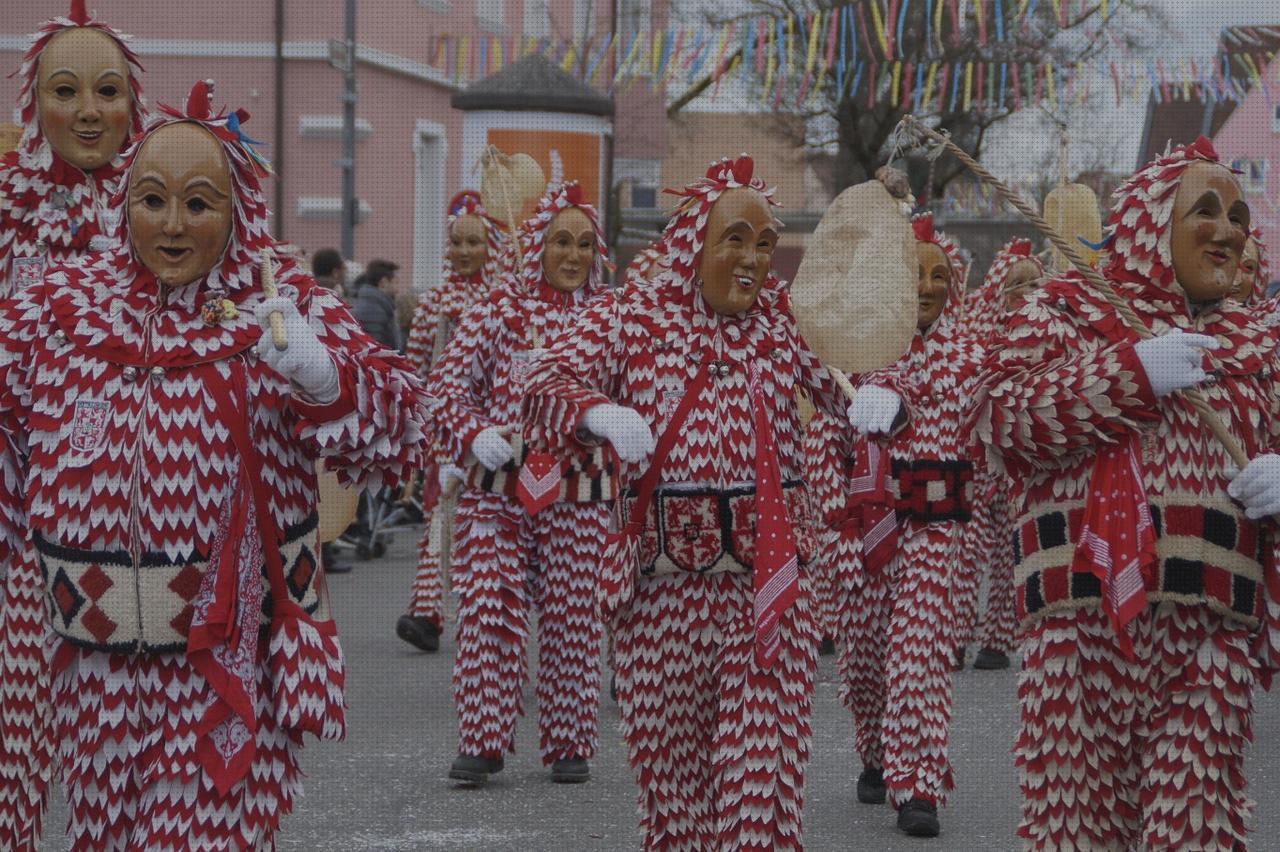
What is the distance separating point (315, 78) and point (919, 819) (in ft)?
66.4

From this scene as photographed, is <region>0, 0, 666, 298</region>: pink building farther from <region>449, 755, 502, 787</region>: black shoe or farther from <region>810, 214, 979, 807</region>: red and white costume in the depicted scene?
<region>449, 755, 502, 787</region>: black shoe

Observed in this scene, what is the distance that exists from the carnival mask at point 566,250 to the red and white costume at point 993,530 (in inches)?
96.1

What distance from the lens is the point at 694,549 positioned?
16.5 ft

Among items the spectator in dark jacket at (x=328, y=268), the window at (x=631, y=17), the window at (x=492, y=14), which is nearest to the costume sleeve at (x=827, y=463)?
the spectator in dark jacket at (x=328, y=268)

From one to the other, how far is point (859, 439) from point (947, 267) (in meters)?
1.06

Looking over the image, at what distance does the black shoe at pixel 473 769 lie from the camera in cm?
730

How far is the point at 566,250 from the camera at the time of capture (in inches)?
304

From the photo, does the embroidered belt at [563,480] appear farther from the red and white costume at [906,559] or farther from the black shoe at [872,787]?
the black shoe at [872,787]

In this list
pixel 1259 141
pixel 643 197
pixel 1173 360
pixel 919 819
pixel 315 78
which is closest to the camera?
pixel 1173 360

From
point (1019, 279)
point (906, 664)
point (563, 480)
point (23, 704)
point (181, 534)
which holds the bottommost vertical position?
point (906, 664)

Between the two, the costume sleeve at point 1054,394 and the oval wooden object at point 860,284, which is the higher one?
the oval wooden object at point 860,284

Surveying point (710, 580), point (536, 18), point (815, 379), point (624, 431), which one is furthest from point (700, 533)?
point (536, 18)

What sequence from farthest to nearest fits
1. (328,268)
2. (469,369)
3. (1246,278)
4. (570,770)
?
(328,268)
(469,369)
(570,770)
(1246,278)

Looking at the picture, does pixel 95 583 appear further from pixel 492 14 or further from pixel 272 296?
pixel 492 14
